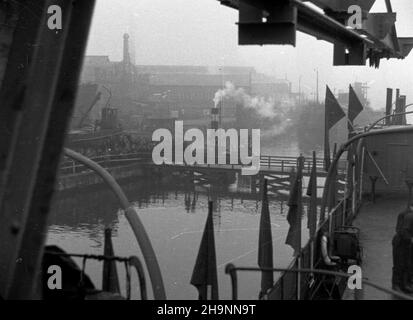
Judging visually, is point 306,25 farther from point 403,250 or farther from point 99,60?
point 99,60

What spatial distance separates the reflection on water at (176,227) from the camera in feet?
29.0

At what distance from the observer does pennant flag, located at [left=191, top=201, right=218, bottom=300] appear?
402 cm

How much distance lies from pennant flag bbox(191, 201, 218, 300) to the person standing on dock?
4.36 feet

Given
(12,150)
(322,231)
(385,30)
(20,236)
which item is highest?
(385,30)

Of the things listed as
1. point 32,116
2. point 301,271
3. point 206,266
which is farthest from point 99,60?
point 32,116

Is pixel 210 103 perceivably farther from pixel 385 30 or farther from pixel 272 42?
pixel 272 42

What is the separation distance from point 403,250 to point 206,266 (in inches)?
60.2

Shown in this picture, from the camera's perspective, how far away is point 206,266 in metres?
4.39

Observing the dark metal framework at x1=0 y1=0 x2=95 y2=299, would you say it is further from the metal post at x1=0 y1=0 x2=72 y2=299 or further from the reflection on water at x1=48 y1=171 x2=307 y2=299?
the reflection on water at x1=48 y1=171 x2=307 y2=299

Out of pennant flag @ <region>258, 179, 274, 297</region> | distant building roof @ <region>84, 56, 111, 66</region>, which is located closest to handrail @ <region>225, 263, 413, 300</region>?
pennant flag @ <region>258, 179, 274, 297</region>

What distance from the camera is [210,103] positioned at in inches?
279
